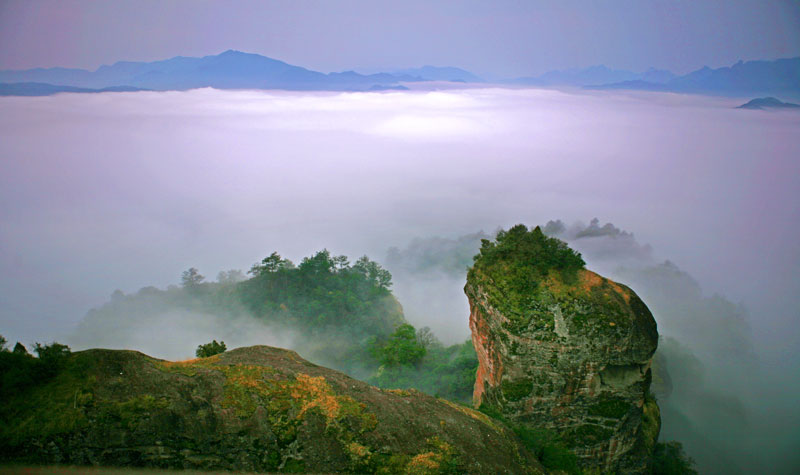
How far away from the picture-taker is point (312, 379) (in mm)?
15258

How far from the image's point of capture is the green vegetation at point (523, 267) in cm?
2106

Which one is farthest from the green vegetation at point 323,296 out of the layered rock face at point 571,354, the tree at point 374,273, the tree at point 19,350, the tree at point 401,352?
the tree at point 19,350

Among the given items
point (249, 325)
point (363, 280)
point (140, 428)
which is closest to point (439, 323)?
point (363, 280)

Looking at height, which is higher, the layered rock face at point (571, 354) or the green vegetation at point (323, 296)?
the layered rock face at point (571, 354)

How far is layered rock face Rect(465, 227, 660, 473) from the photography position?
2003cm

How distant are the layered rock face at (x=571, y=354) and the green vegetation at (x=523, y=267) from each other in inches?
2.0

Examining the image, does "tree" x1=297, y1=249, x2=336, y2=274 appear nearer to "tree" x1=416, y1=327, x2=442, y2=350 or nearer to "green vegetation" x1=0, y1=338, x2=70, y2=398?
"tree" x1=416, y1=327, x2=442, y2=350

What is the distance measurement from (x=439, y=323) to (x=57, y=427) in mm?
52871

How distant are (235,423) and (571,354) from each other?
14749 mm

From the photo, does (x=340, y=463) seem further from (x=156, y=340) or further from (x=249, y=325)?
(x=156, y=340)

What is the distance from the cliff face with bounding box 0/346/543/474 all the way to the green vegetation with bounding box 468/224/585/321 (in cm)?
652

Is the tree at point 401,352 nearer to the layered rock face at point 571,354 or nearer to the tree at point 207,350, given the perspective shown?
the layered rock face at point 571,354

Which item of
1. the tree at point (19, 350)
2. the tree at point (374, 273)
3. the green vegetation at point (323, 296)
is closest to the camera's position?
the tree at point (19, 350)

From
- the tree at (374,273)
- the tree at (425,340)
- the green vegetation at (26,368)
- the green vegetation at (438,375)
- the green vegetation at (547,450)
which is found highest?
the green vegetation at (26,368)
